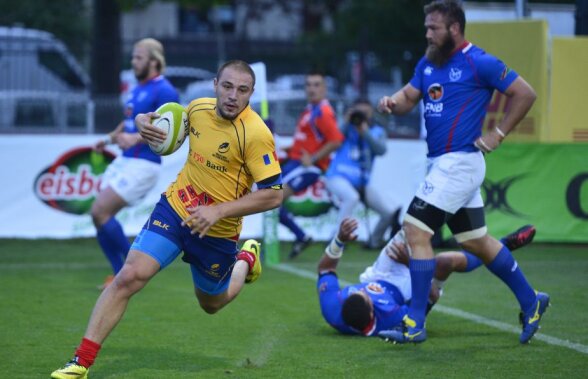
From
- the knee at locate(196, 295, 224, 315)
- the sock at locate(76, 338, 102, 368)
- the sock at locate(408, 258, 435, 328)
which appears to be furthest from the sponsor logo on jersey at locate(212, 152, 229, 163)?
the sock at locate(408, 258, 435, 328)

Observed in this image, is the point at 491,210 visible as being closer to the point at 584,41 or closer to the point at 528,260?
the point at 528,260

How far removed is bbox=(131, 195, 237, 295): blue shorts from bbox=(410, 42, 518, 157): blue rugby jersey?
5.97ft

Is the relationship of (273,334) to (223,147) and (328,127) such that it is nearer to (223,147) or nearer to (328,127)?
(223,147)

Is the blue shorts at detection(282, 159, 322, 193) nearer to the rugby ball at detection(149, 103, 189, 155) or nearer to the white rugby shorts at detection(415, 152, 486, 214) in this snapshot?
the white rugby shorts at detection(415, 152, 486, 214)

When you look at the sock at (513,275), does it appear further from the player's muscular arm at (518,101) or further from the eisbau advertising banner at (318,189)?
the eisbau advertising banner at (318,189)

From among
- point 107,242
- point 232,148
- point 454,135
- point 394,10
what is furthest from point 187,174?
point 394,10

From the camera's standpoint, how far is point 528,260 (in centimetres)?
1278

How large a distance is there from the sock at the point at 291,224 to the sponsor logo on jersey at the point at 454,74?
19.1 ft

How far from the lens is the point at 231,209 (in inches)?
252

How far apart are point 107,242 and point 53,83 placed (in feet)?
34.1

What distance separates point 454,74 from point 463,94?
0.52ft

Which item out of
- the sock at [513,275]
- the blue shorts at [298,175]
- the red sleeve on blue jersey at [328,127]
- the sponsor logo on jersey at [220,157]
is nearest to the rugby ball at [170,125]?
the sponsor logo on jersey at [220,157]

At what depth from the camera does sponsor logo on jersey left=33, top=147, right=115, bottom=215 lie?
14312 millimetres

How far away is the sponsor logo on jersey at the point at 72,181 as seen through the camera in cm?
1431
